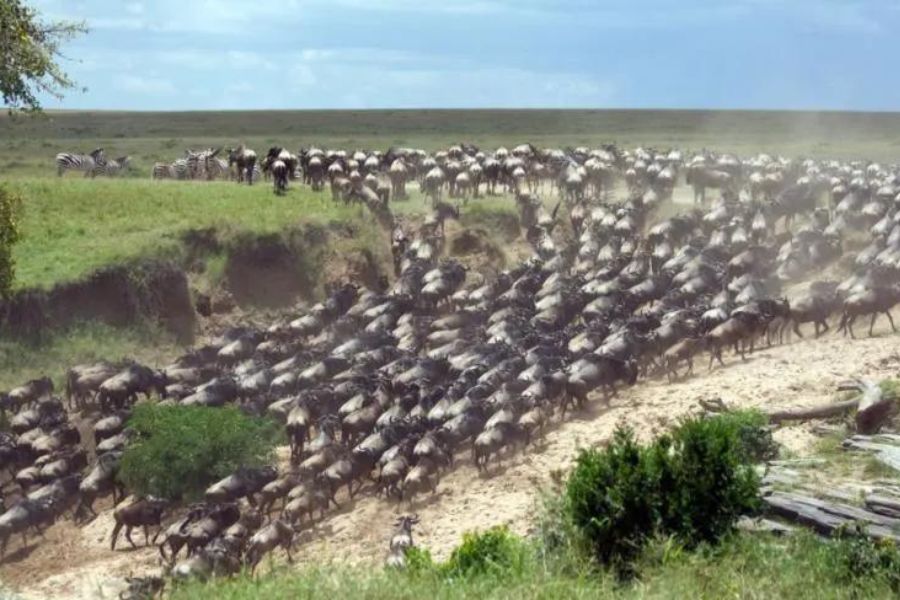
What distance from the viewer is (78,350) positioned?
3212 cm

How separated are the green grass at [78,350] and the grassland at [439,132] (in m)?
23.8

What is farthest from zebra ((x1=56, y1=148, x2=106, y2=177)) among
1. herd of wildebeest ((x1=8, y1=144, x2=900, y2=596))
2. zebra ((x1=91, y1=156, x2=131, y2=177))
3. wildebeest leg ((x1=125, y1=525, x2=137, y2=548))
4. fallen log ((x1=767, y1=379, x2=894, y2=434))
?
fallen log ((x1=767, y1=379, x2=894, y2=434))

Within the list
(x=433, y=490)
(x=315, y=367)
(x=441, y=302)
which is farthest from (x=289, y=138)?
(x=433, y=490)

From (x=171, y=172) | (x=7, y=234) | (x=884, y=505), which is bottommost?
(x=884, y=505)

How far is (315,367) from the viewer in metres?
29.2

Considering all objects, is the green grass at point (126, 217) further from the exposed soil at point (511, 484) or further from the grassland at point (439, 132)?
the grassland at point (439, 132)

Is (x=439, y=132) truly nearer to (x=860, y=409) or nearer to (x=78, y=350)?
(x=78, y=350)

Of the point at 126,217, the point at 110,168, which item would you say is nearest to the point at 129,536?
the point at 126,217

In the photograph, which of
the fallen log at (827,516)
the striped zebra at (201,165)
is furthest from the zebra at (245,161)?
the fallen log at (827,516)

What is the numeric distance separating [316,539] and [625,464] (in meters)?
8.08

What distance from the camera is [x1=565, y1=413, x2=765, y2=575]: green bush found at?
1580 cm

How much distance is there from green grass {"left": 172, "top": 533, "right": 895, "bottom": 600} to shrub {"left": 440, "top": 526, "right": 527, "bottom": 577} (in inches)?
17.2

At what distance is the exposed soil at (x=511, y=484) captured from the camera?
2164 cm

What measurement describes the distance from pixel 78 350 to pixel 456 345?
954 centimetres
